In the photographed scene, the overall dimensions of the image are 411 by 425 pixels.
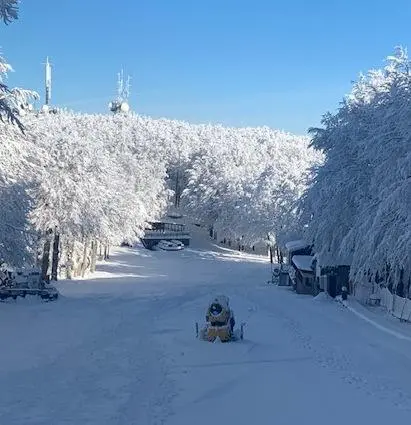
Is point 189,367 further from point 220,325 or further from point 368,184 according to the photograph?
point 368,184

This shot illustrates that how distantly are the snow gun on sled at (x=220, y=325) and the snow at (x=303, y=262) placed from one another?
21.9 m

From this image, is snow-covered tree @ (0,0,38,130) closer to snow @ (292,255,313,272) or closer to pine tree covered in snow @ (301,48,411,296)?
pine tree covered in snow @ (301,48,411,296)

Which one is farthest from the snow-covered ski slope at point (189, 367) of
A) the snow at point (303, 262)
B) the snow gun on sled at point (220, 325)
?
the snow at point (303, 262)

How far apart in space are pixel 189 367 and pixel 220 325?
3.69 metres

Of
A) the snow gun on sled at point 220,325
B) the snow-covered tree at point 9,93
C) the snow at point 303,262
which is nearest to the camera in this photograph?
the snow-covered tree at point 9,93

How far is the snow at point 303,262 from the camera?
3988cm

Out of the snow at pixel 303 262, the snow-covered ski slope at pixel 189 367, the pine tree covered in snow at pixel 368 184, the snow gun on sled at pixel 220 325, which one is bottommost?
the snow-covered ski slope at pixel 189 367

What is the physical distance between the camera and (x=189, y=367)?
47.3ft

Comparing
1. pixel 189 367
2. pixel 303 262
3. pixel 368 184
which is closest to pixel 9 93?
pixel 189 367

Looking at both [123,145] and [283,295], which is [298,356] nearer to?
[283,295]

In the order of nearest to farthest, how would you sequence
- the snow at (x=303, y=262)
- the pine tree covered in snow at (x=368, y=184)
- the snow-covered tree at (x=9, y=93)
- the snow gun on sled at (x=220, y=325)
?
the snow-covered tree at (x=9, y=93)
the snow gun on sled at (x=220, y=325)
the pine tree covered in snow at (x=368, y=184)
the snow at (x=303, y=262)

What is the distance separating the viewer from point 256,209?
76.0 m

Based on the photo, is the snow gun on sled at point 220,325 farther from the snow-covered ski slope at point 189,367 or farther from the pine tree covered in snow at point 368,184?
the pine tree covered in snow at point 368,184

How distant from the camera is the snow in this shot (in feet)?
131
